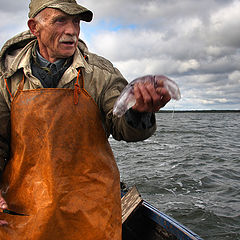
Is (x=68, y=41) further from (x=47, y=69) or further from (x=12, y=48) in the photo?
(x=12, y=48)

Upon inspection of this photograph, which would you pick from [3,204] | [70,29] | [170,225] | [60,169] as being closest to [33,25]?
[70,29]

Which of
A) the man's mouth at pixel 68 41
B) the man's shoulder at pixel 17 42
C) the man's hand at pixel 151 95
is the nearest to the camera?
the man's hand at pixel 151 95

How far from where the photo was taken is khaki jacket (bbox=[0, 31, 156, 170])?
2.43 meters

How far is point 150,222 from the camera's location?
4.50 metres

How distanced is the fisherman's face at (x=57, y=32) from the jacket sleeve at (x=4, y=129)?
0.57 metres

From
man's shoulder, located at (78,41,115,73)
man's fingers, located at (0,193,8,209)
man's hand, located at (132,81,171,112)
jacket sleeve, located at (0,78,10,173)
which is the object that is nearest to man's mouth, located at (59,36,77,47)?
man's shoulder, located at (78,41,115,73)

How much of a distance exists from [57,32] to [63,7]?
217 millimetres

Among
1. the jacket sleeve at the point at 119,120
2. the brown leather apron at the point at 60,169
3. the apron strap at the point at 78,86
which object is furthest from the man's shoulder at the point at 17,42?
the jacket sleeve at the point at 119,120

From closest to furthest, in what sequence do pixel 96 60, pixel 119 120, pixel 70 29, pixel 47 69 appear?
1. pixel 119 120
2. pixel 70 29
3. pixel 47 69
4. pixel 96 60

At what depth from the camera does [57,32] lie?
2436mm

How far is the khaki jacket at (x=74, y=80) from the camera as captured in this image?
7.97ft

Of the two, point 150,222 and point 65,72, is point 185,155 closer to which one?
point 150,222

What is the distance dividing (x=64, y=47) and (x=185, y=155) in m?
16.2

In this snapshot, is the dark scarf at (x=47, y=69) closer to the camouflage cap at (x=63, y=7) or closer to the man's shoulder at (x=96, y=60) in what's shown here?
the man's shoulder at (x=96, y=60)
